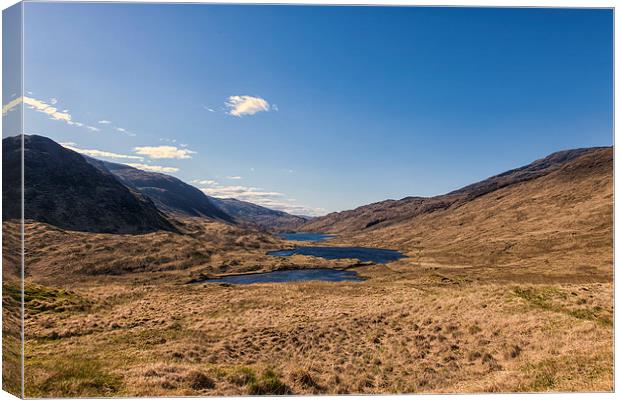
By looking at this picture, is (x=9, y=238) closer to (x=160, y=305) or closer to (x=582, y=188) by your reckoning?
(x=160, y=305)

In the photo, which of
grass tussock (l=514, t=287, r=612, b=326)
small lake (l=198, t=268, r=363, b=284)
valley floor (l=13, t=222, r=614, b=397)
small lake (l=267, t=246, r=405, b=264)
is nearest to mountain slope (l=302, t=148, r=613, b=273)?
small lake (l=267, t=246, r=405, b=264)

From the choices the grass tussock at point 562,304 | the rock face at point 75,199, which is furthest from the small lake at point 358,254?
the grass tussock at point 562,304

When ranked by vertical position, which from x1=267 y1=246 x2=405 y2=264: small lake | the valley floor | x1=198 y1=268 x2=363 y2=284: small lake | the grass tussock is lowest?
x1=267 y1=246 x2=405 y2=264: small lake

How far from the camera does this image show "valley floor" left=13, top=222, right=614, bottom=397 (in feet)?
29.8

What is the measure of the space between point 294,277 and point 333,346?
134 feet

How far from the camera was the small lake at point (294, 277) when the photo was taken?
49.1 meters

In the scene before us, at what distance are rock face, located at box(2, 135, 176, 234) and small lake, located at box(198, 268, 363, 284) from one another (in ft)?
163

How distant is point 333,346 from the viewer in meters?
13.3

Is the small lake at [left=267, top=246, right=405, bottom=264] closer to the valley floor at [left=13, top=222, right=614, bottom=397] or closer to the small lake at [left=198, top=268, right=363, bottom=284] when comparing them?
the small lake at [left=198, top=268, right=363, bottom=284]

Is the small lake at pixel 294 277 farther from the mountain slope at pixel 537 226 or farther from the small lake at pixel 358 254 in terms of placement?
the mountain slope at pixel 537 226

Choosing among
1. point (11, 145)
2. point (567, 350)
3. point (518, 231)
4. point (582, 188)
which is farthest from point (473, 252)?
point (11, 145)

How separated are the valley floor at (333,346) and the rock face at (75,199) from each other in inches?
2499

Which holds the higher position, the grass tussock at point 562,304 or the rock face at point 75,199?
the rock face at point 75,199

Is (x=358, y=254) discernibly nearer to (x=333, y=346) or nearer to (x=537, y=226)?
(x=537, y=226)
